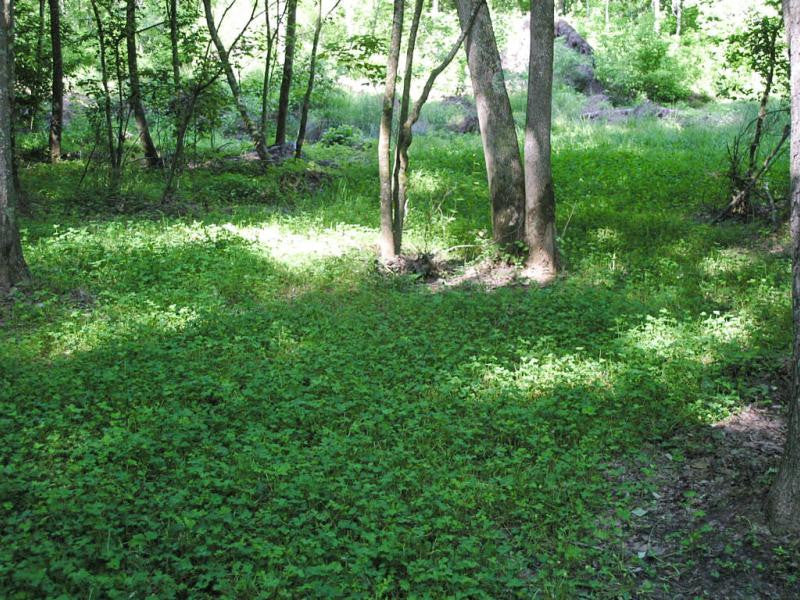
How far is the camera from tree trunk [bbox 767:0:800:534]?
3.42m

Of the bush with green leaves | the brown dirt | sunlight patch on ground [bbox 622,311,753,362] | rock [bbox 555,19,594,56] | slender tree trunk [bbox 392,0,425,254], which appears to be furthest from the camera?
rock [bbox 555,19,594,56]

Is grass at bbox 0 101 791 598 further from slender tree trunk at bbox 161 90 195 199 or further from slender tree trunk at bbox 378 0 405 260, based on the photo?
slender tree trunk at bbox 161 90 195 199

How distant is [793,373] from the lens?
11.7 feet

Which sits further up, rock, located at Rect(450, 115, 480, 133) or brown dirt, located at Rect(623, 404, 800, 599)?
rock, located at Rect(450, 115, 480, 133)

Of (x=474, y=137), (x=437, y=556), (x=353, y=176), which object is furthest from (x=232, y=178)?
(x=437, y=556)

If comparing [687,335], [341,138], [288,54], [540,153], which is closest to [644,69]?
[341,138]

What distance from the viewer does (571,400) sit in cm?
528

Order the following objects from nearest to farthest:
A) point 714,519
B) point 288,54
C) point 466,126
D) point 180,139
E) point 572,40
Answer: point 714,519 → point 180,139 → point 288,54 → point 466,126 → point 572,40

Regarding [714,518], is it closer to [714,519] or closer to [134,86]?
[714,519]

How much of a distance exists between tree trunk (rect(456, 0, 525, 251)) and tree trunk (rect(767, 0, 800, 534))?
203 inches

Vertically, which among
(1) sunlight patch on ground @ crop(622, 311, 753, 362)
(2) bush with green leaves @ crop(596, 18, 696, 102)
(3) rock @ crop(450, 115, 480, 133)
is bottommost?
(1) sunlight patch on ground @ crop(622, 311, 753, 362)

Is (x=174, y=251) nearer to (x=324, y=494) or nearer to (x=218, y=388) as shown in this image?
(x=218, y=388)

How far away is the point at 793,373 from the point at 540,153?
5.15m

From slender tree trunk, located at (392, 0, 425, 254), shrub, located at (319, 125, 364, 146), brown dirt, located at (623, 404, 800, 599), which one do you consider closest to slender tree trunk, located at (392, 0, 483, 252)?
slender tree trunk, located at (392, 0, 425, 254)
